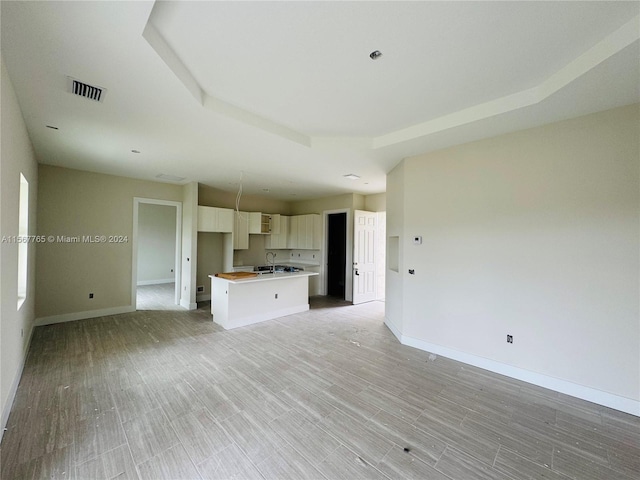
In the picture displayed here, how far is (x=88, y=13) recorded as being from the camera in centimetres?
141

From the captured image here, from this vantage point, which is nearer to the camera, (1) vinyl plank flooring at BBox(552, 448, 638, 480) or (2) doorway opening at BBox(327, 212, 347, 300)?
(1) vinyl plank flooring at BBox(552, 448, 638, 480)

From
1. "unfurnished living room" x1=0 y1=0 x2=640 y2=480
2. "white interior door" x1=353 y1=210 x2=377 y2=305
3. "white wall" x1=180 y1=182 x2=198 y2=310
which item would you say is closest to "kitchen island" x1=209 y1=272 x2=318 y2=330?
"unfurnished living room" x1=0 y1=0 x2=640 y2=480

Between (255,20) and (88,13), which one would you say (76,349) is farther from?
(255,20)

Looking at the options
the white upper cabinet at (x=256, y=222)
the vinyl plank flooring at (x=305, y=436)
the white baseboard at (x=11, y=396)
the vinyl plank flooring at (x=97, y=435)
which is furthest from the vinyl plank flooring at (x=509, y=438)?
the white upper cabinet at (x=256, y=222)

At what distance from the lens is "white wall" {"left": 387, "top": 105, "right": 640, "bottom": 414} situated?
7.47 feet

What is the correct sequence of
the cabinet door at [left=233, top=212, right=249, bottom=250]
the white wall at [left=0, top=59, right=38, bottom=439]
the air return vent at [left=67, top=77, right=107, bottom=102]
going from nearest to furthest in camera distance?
the white wall at [left=0, top=59, right=38, bottom=439]
the air return vent at [left=67, top=77, right=107, bottom=102]
the cabinet door at [left=233, top=212, right=249, bottom=250]

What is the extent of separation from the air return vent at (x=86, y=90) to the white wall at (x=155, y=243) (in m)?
6.70

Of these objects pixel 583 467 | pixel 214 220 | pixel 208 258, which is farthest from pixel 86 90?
pixel 583 467

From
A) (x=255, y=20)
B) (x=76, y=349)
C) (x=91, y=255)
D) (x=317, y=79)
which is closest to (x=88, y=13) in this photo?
(x=255, y=20)

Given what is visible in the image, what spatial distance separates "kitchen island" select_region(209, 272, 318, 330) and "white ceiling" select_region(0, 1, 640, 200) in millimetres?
2335

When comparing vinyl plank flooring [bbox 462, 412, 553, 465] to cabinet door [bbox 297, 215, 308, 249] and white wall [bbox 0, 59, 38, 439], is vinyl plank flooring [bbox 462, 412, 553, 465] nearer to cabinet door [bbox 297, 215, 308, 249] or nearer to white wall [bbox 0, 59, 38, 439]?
white wall [bbox 0, 59, 38, 439]

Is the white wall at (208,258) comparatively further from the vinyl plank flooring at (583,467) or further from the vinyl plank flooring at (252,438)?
the vinyl plank flooring at (583,467)

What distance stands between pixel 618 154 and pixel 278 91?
3182mm

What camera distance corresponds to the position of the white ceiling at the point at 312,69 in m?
1.50
